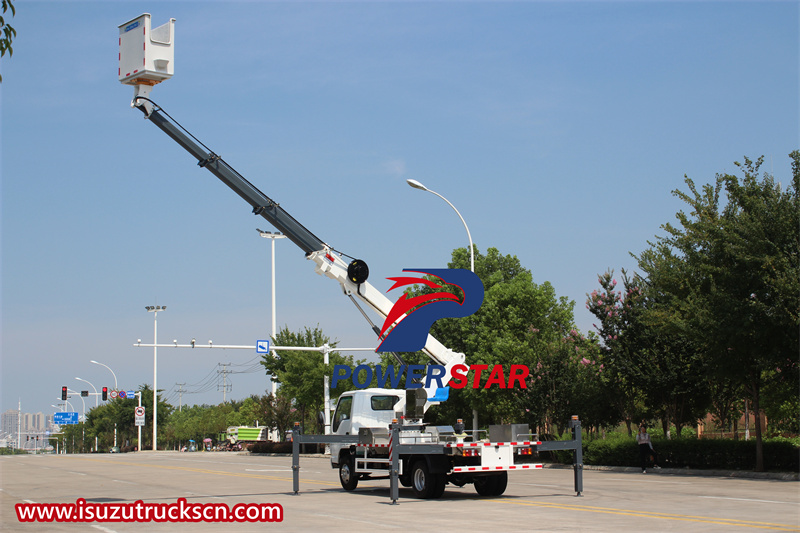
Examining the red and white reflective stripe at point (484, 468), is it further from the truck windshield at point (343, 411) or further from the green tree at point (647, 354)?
the green tree at point (647, 354)

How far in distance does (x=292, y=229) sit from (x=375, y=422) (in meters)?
6.02

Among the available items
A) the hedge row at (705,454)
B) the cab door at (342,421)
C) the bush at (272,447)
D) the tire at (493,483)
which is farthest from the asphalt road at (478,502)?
the bush at (272,447)

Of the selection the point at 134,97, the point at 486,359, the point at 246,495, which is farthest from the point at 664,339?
the point at 134,97

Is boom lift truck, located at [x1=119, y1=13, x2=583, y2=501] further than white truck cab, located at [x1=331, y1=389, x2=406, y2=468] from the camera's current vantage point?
No

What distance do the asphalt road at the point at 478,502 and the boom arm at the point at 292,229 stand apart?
4.94 metres

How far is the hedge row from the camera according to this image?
2452cm

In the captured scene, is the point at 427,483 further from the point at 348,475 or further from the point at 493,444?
the point at 348,475

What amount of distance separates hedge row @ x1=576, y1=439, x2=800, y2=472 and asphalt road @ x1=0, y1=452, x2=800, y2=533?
6.00 ft

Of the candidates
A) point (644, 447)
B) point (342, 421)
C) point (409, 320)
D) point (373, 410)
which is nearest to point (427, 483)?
point (373, 410)

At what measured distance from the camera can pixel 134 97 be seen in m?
20.6

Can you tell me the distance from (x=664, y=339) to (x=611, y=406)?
500cm

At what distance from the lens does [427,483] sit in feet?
58.7

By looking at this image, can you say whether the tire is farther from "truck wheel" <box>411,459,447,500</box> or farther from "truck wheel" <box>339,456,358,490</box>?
"truck wheel" <box>339,456,358,490</box>

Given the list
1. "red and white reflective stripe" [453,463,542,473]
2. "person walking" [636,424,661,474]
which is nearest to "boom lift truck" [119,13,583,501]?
"red and white reflective stripe" [453,463,542,473]
